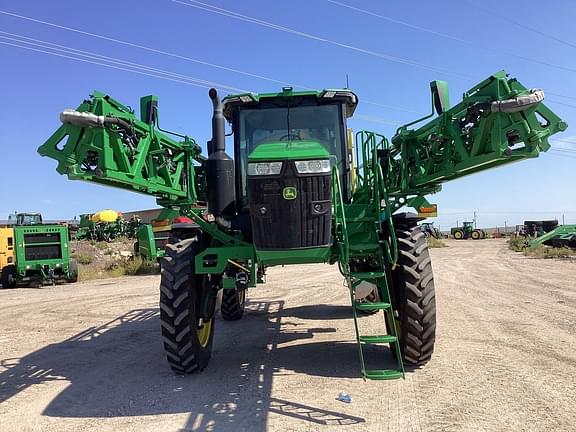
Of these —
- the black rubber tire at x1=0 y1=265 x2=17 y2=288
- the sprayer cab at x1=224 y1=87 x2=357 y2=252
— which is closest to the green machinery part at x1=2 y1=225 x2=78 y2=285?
the black rubber tire at x1=0 y1=265 x2=17 y2=288

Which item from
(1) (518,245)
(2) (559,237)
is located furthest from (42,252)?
(1) (518,245)

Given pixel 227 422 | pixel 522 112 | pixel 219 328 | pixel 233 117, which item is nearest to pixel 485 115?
pixel 522 112

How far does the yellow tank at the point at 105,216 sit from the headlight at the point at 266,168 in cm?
3813

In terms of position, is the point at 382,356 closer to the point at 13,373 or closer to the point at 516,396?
the point at 516,396

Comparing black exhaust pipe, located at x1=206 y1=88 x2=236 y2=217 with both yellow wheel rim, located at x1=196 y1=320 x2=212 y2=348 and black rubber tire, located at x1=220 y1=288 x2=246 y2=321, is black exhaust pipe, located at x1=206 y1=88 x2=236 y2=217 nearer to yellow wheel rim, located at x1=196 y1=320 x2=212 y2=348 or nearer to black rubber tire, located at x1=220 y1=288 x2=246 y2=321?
yellow wheel rim, located at x1=196 y1=320 x2=212 y2=348

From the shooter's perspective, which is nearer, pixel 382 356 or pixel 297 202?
pixel 297 202

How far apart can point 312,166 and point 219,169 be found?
1.68 metres

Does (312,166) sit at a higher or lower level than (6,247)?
higher

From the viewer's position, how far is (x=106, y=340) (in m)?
7.84

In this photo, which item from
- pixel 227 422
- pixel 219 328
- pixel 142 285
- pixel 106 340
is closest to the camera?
pixel 227 422

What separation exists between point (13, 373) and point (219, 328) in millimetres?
3273

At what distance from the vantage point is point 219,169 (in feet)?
19.9

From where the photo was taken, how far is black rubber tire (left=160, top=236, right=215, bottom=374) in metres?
5.46

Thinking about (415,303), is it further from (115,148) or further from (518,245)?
(518,245)
